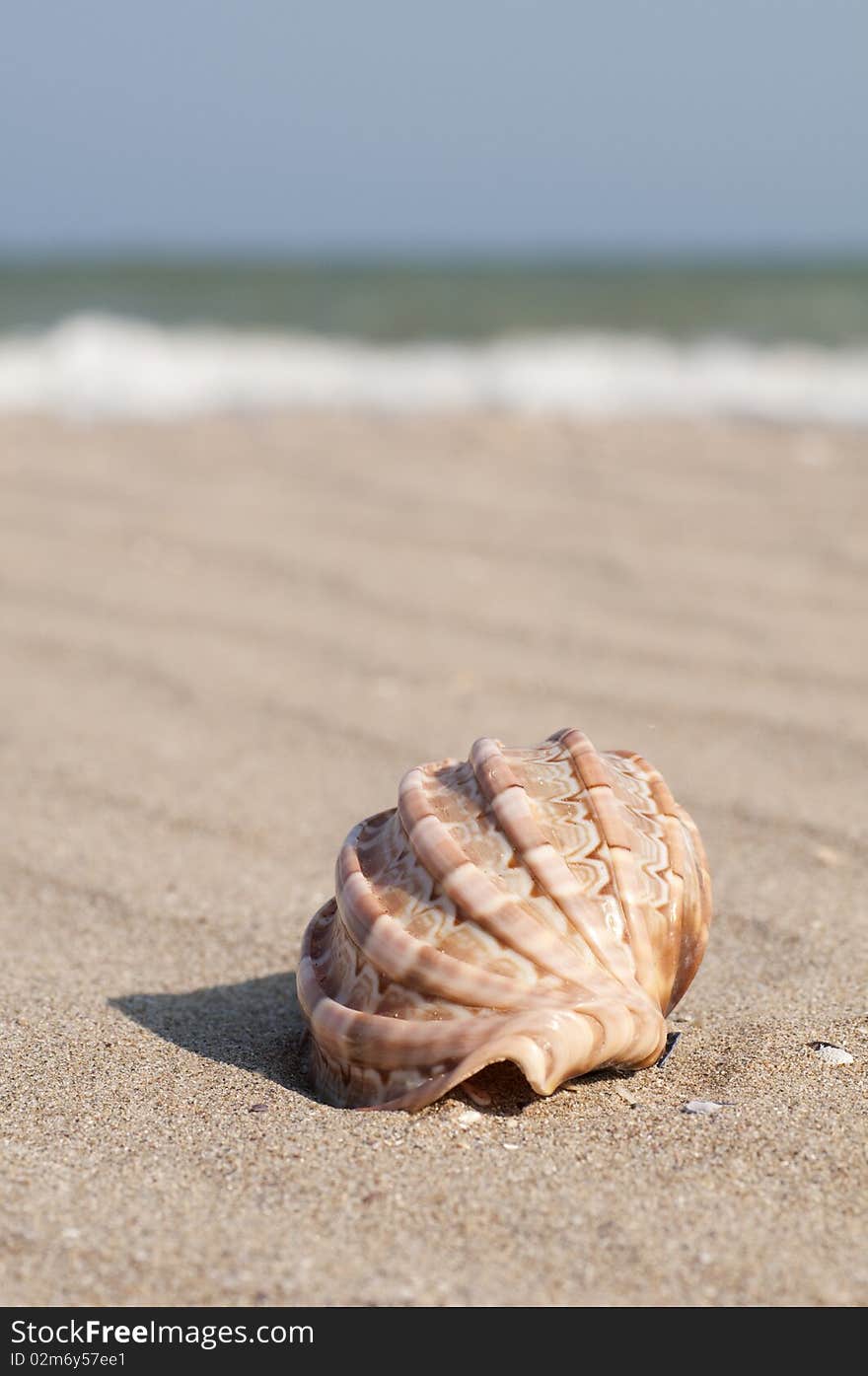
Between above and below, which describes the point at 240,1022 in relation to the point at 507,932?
below

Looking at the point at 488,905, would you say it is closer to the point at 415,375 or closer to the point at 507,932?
the point at 507,932

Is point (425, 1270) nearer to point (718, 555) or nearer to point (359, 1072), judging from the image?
point (359, 1072)

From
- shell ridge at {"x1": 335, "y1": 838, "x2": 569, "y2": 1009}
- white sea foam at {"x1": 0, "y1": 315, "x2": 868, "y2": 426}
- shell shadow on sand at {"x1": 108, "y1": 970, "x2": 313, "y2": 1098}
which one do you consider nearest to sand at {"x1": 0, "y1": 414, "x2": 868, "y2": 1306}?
shell shadow on sand at {"x1": 108, "y1": 970, "x2": 313, "y2": 1098}

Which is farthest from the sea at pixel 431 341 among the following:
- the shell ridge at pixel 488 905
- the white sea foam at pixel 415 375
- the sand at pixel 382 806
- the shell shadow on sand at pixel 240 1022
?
the shell ridge at pixel 488 905

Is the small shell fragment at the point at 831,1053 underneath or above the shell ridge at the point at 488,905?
underneath

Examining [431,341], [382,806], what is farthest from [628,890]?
[431,341]

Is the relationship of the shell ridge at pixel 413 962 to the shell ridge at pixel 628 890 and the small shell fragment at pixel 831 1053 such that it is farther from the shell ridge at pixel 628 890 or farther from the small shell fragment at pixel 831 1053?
the small shell fragment at pixel 831 1053

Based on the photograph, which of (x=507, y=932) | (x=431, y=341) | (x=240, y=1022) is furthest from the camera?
(x=431, y=341)

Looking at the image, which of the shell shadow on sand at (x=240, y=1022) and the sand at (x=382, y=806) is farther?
the shell shadow on sand at (x=240, y=1022)
